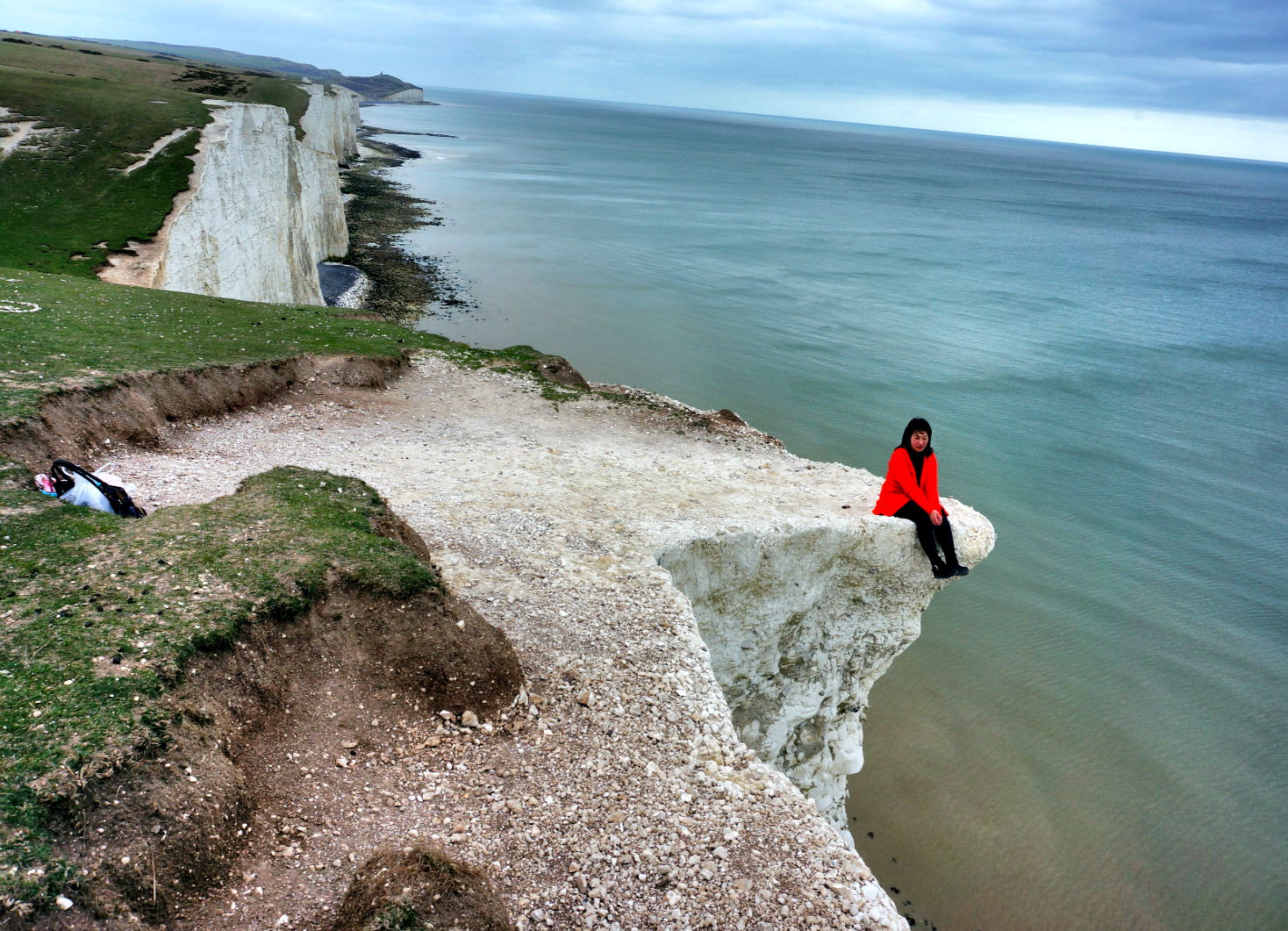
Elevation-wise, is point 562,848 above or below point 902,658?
above

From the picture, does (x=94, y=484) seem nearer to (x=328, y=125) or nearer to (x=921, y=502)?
(x=921, y=502)

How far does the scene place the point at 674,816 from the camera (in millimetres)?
7891

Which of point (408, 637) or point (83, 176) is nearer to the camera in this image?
point (408, 637)

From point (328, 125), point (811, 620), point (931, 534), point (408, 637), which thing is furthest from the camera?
point (328, 125)

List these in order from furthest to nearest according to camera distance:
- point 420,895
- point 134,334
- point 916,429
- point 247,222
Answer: point 247,222, point 134,334, point 916,429, point 420,895

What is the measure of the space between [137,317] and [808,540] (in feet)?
58.2

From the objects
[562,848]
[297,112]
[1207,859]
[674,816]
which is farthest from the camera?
[297,112]

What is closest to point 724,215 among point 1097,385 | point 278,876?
point 1097,385

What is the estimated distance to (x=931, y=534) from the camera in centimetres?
1478

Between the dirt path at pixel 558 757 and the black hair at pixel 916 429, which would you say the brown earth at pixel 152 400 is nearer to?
the dirt path at pixel 558 757

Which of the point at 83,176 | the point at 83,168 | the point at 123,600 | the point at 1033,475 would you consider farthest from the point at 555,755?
the point at 83,168

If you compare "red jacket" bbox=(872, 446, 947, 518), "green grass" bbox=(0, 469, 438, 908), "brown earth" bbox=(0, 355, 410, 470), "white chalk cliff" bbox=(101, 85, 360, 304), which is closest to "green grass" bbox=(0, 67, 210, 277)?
"white chalk cliff" bbox=(101, 85, 360, 304)

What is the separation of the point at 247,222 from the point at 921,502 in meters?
30.7

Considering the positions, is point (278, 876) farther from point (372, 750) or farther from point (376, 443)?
point (376, 443)
